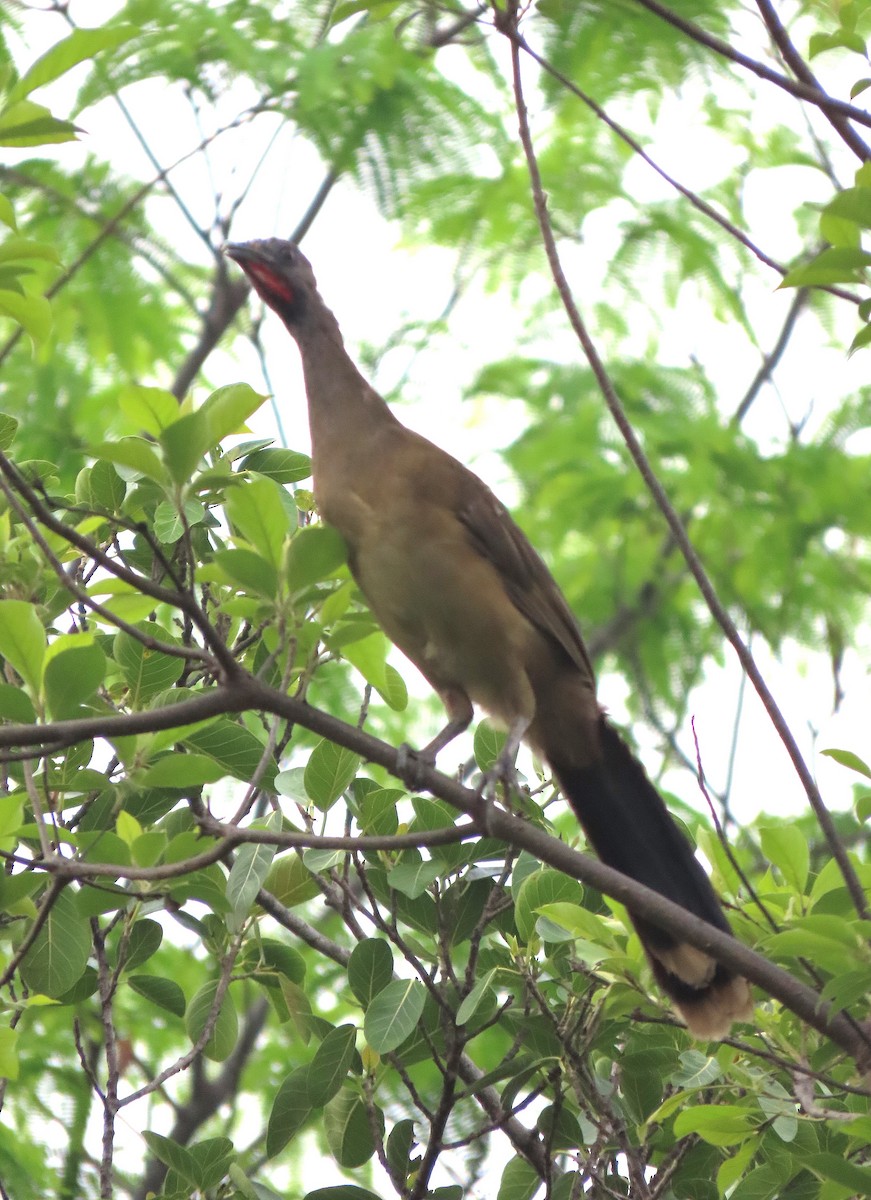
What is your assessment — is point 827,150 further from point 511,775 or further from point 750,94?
point 511,775

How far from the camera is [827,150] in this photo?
862 centimetres

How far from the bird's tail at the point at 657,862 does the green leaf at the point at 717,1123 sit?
0.30 m

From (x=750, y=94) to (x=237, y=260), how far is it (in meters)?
5.04

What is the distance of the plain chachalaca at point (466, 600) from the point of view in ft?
11.9

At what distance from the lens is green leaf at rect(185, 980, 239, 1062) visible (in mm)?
3311

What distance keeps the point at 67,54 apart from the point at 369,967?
194 centimetres

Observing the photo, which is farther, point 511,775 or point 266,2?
point 266,2

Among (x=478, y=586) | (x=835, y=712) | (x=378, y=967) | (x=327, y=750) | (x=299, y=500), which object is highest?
(x=835, y=712)

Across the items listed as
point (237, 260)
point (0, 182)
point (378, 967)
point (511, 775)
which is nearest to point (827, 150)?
point (0, 182)

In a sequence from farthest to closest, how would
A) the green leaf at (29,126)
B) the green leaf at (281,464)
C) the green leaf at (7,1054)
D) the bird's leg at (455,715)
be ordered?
the bird's leg at (455,715) → the green leaf at (281,464) → the green leaf at (7,1054) → the green leaf at (29,126)

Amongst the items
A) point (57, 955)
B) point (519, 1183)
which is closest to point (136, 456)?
point (57, 955)

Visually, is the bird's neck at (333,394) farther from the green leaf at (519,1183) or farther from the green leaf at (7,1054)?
the green leaf at (519,1183)

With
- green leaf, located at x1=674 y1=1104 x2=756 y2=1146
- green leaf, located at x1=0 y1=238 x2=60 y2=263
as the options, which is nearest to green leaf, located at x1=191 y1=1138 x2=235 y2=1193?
green leaf, located at x1=674 y1=1104 x2=756 y2=1146

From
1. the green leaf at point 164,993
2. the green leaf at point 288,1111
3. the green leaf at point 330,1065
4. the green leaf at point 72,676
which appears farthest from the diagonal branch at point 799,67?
the green leaf at point 164,993
